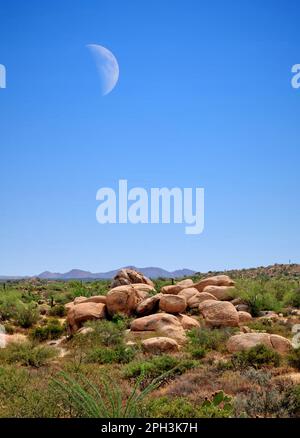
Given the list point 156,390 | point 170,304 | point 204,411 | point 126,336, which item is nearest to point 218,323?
point 170,304

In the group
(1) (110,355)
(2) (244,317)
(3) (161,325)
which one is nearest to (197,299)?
(2) (244,317)

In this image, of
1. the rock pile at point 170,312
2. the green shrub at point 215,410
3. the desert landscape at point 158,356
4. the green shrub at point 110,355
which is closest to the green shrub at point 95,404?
the desert landscape at point 158,356

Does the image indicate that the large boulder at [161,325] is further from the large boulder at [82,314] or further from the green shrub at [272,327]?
the green shrub at [272,327]

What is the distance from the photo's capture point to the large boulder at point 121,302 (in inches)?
958

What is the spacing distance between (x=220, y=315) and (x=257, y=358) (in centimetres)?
825

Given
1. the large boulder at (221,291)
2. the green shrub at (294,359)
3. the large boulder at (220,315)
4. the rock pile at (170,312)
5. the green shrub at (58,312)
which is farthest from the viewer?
the green shrub at (58,312)

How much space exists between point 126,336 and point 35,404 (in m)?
11.2

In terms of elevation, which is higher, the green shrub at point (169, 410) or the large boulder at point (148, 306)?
the green shrub at point (169, 410)

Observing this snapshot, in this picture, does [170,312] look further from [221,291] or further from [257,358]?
[257,358]

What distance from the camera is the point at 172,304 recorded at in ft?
78.9

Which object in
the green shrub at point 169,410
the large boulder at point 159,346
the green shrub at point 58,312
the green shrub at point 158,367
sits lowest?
the green shrub at point 58,312

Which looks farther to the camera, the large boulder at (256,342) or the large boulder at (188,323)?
the large boulder at (188,323)

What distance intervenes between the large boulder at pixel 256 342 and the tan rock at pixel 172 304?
7.93 metres
